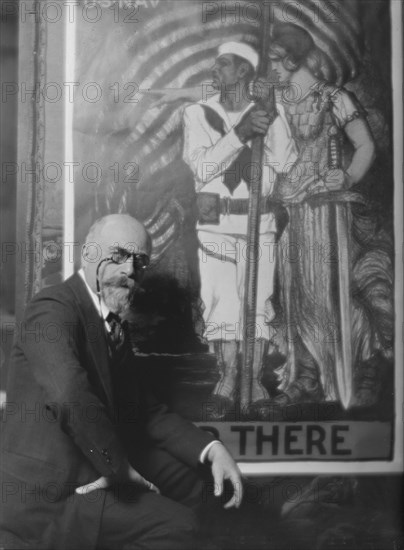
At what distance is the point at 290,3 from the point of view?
3.70 meters

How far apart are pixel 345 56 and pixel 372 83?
174mm

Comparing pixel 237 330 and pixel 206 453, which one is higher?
pixel 237 330

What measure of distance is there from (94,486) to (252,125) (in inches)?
66.8

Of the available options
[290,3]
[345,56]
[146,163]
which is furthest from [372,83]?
[146,163]

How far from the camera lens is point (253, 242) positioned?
3.66 meters

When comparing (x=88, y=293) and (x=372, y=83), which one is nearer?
(x=88, y=293)

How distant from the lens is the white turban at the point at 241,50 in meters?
3.64

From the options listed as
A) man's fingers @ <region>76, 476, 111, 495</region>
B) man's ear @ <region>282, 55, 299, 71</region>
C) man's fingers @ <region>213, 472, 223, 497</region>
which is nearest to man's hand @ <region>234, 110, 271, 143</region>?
man's ear @ <region>282, 55, 299, 71</region>

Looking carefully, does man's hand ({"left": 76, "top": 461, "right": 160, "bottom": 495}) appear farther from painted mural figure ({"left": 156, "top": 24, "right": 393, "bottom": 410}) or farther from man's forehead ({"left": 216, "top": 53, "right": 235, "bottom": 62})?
man's forehead ({"left": 216, "top": 53, "right": 235, "bottom": 62})

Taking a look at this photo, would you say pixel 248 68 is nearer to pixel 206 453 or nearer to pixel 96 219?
pixel 96 219

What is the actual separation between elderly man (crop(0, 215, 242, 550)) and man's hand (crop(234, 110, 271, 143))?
62 cm

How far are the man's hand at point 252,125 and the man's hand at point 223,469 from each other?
4.46 feet

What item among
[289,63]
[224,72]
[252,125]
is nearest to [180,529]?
[252,125]

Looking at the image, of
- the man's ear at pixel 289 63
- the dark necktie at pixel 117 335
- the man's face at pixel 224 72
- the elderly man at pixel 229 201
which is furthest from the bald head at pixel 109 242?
the man's ear at pixel 289 63
